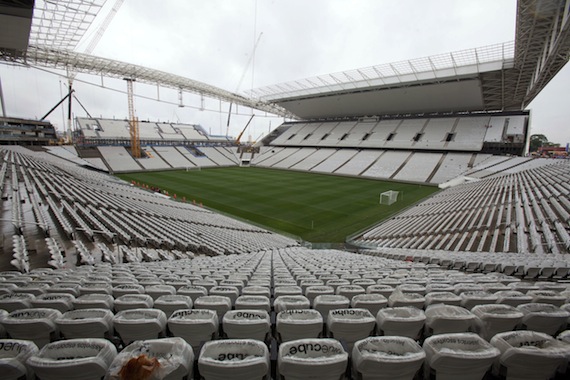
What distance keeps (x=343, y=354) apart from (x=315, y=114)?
63.4 meters

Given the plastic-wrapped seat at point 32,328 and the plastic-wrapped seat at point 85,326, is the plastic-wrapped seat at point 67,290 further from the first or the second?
the plastic-wrapped seat at point 85,326

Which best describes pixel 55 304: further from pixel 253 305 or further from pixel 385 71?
pixel 385 71

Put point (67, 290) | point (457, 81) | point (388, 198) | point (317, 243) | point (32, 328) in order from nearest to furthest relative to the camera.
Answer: point (32, 328) → point (67, 290) → point (317, 243) → point (388, 198) → point (457, 81)

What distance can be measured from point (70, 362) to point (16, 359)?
37cm

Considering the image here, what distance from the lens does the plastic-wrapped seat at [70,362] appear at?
1.44m

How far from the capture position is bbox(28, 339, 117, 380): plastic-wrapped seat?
4.72ft

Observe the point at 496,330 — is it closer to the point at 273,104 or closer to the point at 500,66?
the point at 500,66

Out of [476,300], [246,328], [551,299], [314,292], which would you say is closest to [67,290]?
[246,328]

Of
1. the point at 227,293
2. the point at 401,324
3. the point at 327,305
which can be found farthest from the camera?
the point at 227,293

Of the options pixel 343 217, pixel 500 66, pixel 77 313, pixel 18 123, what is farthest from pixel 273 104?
pixel 77 313

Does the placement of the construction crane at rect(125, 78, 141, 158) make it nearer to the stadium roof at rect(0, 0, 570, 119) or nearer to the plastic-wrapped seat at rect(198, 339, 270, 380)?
the stadium roof at rect(0, 0, 570, 119)

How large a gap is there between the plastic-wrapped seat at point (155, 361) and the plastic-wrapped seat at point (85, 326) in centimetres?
69

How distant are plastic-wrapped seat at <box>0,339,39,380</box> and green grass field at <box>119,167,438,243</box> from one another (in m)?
15.7

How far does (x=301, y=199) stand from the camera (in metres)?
26.3
